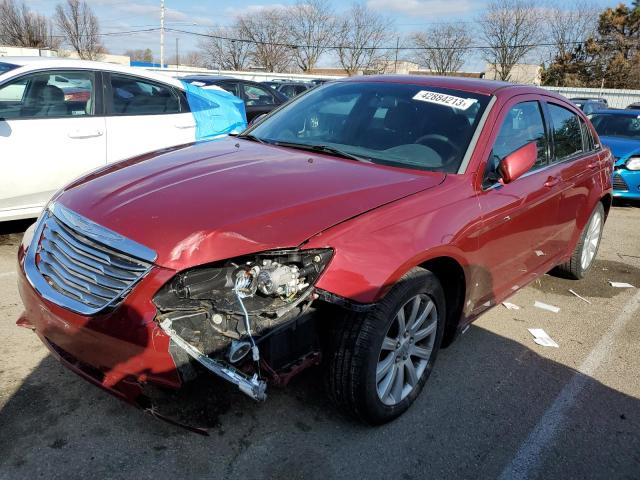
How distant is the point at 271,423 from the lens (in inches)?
107

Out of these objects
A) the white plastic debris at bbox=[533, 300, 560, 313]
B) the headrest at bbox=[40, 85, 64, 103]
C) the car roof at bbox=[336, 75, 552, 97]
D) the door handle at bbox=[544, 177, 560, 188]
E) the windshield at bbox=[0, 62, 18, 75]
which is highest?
the car roof at bbox=[336, 75, 552, 97]

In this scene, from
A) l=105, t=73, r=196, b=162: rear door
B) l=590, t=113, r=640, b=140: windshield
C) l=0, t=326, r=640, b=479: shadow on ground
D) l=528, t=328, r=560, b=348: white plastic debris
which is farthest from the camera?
l=590, t=113, r=640, b=140: windshield

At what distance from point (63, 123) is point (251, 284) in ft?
12.0

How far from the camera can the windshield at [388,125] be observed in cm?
323

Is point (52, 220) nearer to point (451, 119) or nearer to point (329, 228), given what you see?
point (329, 228)

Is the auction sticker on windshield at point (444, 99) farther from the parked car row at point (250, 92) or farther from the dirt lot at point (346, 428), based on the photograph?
the parked car row at point (250, 92)

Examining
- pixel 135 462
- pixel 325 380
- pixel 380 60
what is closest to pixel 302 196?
pixel 325 380

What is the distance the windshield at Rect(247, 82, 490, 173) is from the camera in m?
3.23

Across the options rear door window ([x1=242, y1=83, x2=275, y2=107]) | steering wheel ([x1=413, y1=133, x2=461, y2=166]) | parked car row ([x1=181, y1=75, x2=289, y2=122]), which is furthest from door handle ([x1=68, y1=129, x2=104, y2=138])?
rear door window ([x1=242, y1=83, x2=275, y2=107])

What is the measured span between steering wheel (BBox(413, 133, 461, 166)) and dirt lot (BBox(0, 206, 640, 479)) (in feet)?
4.22

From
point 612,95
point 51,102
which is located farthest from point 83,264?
point 612,95

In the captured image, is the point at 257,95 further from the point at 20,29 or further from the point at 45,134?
the point at 20,29

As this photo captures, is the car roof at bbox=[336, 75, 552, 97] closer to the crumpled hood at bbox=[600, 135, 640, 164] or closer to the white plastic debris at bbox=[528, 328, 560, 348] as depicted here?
the white plastic debris at bbox=[528, 328, 560, 348]

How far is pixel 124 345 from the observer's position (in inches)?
86.6
